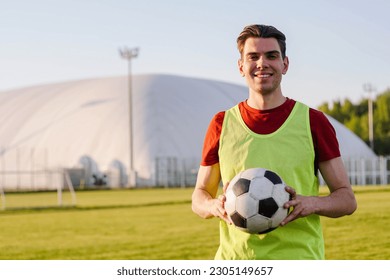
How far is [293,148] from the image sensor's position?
3145 millimetres

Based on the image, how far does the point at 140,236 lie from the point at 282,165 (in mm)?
9585

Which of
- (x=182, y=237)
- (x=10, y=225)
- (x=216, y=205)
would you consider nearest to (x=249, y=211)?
(x=216, y=205)

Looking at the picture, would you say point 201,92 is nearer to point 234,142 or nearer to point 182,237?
point 182,237

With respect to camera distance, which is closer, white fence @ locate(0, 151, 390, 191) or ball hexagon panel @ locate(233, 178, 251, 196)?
ball hexagon panel @ locate(233, 178, 251, 196)

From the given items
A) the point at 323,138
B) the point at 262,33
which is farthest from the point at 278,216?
the point at 262,33

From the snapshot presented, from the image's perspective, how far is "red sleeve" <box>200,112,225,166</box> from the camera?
3.25 m

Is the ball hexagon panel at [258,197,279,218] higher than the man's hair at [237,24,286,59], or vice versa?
the man's hair at [237,24,286,59]

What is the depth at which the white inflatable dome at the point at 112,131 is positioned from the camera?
40719 mm

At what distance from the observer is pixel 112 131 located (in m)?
42.3

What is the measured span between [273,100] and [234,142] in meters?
0.22

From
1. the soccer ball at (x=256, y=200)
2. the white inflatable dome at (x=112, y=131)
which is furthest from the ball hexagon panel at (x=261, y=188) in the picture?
the white inflatable dome at (x=112, y=131)

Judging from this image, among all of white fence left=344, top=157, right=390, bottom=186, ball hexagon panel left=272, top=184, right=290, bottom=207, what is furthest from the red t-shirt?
white fence left=344, top=157, right=390, bottom=186

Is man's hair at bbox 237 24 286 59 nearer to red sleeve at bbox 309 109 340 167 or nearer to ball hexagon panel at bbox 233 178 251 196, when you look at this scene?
red sleeve at bbox 309 109 340 167
